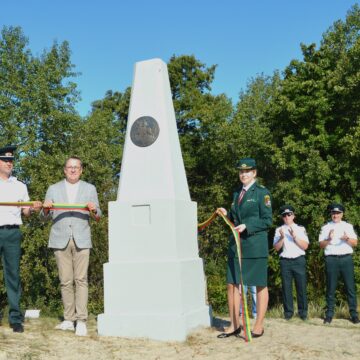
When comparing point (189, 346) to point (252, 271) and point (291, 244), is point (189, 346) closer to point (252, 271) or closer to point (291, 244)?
point (252, 271)

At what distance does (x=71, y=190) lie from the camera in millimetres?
5691

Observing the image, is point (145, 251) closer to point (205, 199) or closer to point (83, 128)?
point (83, 128)

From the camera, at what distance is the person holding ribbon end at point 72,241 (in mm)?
5473

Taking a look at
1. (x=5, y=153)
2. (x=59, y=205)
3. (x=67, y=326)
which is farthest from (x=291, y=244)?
(x=5, y=153)

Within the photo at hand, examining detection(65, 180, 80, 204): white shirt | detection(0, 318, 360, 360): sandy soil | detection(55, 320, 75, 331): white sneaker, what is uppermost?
detection(65, 180, 80, 204): white shirt

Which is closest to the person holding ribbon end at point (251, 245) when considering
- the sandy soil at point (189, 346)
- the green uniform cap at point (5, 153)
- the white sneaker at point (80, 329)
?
the sandy soil at point (189, 346)

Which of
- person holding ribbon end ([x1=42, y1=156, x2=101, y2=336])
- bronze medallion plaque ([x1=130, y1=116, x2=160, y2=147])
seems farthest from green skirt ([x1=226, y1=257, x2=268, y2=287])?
bronze medallion plaque ([x1=130, y1=116, x2=160, y2=147])

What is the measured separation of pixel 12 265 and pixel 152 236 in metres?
1.63

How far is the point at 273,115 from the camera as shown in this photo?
19641 mm

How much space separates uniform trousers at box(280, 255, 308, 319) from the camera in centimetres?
711

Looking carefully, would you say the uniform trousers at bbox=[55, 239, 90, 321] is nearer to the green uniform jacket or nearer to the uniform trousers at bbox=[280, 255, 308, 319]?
the green uniform jacket

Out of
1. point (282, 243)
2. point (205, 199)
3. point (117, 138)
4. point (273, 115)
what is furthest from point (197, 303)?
point (117, 138)

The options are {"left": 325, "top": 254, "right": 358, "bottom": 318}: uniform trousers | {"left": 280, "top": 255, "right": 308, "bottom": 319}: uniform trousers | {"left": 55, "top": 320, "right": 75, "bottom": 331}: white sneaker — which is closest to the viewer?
{"left": 55, "top": 320, "right": 75, "bottom": 331}: white sneaker

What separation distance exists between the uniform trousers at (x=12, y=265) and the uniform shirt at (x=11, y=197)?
0.11 m
